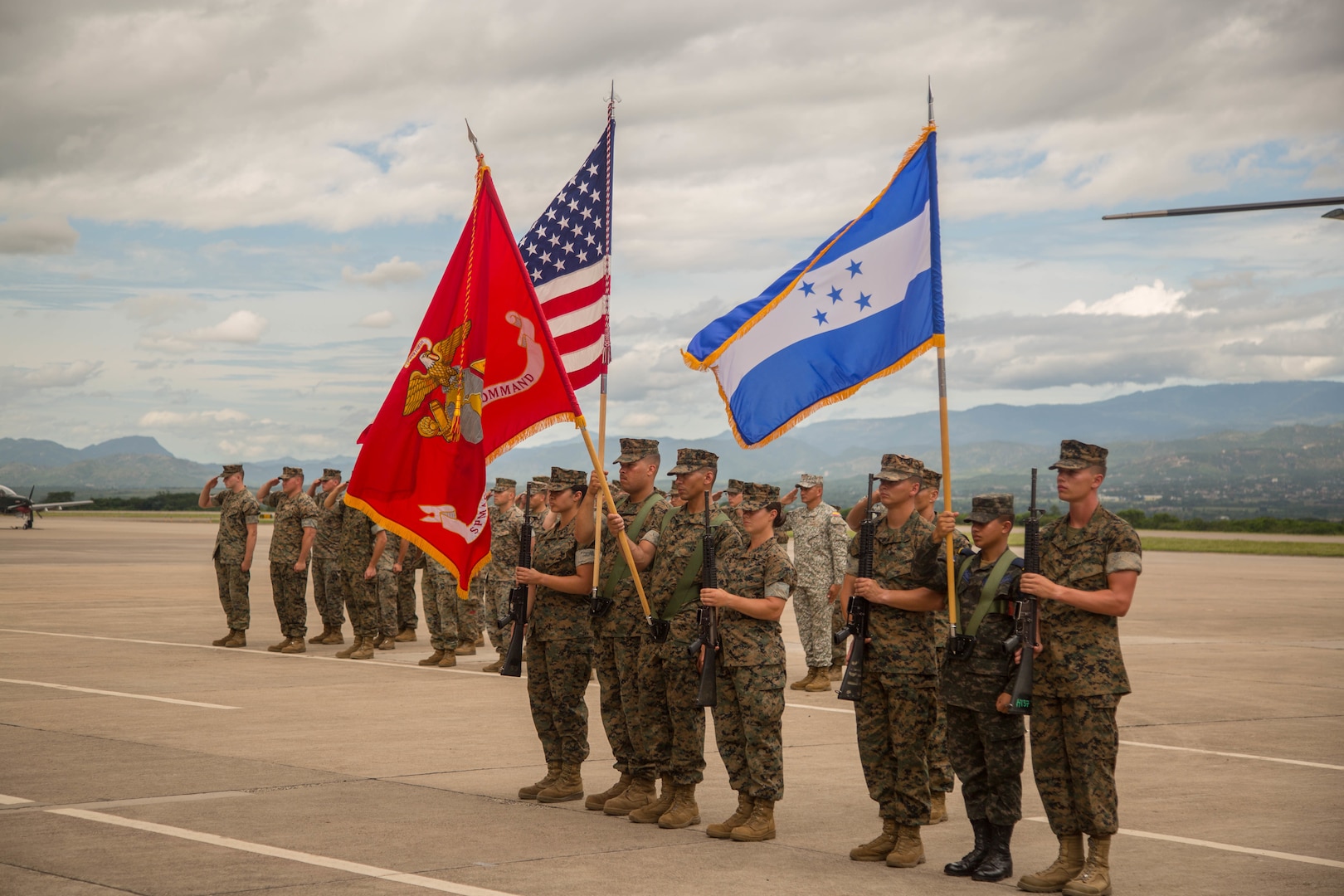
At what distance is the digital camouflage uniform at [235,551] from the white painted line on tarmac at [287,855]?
8.66m

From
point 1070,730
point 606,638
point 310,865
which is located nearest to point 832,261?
point 606,638

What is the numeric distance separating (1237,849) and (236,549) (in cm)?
1240

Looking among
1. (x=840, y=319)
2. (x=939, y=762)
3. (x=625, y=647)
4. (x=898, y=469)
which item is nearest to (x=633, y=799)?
(x=625, y=647)

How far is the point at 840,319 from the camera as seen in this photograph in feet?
27.8

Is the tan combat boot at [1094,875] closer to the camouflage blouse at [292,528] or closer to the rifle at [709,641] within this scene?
the rifle at [709,641]

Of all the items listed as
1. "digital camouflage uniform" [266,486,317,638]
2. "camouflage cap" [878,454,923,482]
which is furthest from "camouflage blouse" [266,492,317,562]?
"camouflage cap" [878,454,923,482]

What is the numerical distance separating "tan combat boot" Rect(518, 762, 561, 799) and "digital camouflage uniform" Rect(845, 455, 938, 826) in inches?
86.2

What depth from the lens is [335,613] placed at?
17688 mm

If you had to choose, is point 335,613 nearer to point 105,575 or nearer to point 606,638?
point 606,638

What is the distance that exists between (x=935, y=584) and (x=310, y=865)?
3.61 meters

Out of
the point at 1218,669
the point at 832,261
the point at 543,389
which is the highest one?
the point at 832,261

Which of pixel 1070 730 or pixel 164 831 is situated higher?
pixel 1070 730

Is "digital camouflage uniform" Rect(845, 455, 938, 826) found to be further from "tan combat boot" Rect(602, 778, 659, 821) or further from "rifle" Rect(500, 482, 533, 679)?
"rifle" Rect(500, 482, 533, 679)

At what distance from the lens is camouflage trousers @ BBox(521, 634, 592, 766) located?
8453 millimetres
